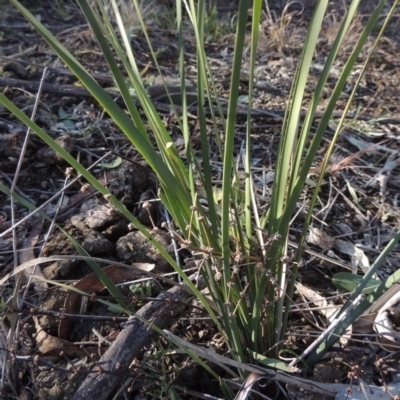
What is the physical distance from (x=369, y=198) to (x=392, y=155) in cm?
25

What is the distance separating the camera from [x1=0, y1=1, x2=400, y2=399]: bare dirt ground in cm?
97

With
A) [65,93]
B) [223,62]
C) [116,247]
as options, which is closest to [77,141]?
[65,93]

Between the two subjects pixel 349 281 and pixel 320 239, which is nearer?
pixel 349 281

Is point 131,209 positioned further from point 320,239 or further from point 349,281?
point 349,281

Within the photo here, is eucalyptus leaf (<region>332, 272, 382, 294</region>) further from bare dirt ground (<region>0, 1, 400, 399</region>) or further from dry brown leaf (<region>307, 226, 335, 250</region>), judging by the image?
dry brown leaf (<region>307, 226, 335, 250</region>)

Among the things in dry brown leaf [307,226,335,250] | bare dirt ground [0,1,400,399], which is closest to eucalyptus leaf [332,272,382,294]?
bare dirt ground [0,1,400,399]

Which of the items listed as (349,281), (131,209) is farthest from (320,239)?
(131,209)

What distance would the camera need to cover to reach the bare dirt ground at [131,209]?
3.17 feet

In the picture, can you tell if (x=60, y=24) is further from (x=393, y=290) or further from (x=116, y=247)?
(x=393, y=290)

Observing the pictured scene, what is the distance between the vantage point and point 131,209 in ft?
4.58

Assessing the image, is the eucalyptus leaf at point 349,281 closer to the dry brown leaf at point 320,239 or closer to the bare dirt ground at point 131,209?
the bare dirt ground at point 131,209

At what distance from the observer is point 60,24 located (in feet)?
9.09

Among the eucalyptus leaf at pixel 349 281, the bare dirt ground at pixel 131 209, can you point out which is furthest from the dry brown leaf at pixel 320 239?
the eucalyptus leaf at pixel 349 281

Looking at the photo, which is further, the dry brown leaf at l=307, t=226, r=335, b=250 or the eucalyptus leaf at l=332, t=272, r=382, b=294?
the dry brown leaf at l=307, t=226, r=335, b=250
